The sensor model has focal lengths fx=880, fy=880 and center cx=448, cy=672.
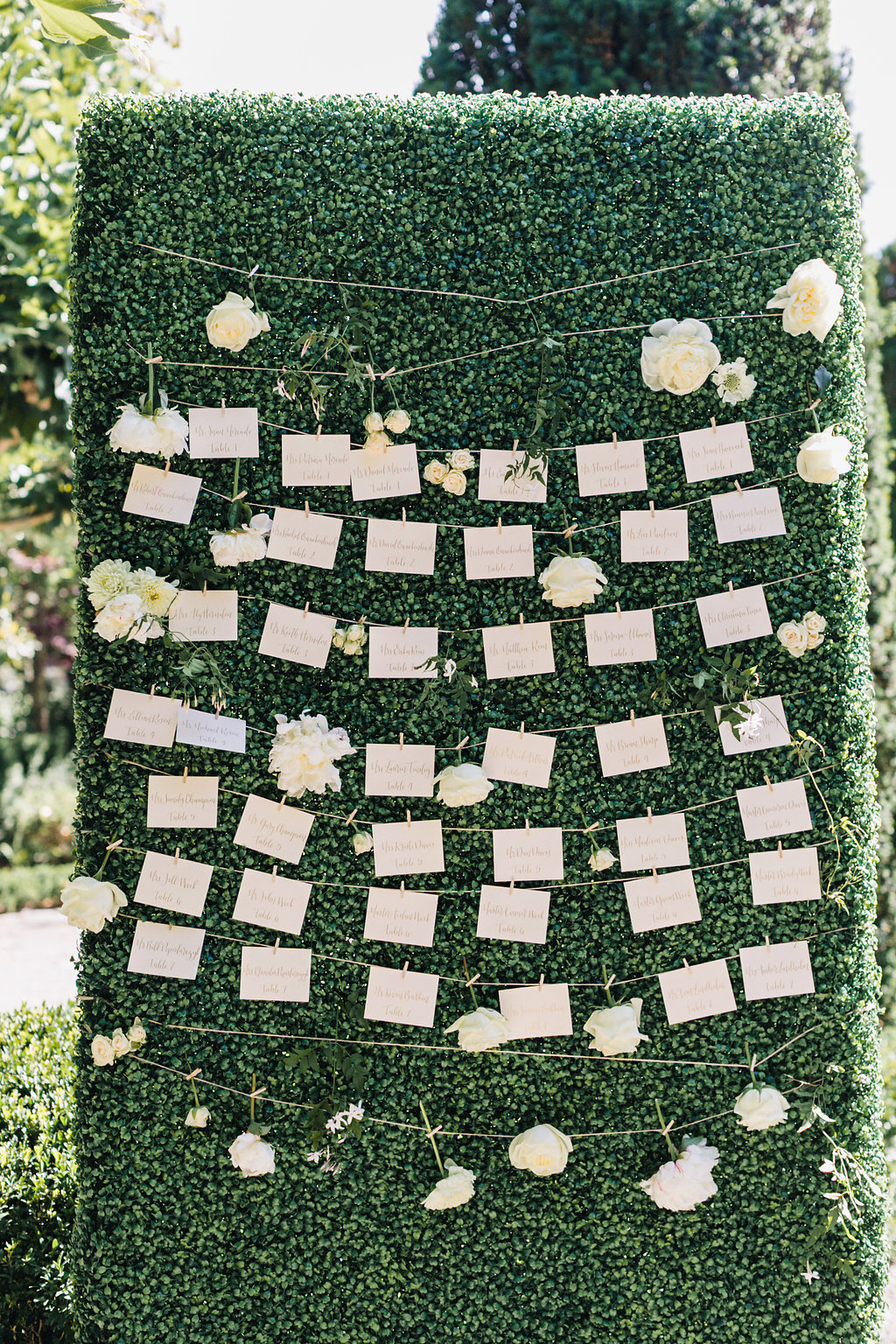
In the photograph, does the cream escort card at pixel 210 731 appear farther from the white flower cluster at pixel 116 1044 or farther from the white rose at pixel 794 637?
the white rose at pixel 794 637

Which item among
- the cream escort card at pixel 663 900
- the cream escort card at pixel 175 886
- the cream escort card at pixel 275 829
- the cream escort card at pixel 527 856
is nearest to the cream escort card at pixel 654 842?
the cream escort card at pixel 663 900

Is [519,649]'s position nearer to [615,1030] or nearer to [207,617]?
[207,617]

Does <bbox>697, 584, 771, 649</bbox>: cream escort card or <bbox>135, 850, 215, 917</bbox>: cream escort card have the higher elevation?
<bbox>697, 584, 771, 649</bbox>: cream escort card

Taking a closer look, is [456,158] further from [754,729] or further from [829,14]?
[829,14]

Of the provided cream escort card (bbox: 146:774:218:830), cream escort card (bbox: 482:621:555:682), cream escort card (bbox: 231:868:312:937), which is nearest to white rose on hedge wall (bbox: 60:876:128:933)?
cream escort card (bbox: 146:774:218:830)

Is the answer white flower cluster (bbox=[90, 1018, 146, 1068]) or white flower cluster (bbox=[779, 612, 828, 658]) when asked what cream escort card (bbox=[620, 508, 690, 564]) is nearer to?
white flower cluster (bbox=[779, 612, 828, 658])

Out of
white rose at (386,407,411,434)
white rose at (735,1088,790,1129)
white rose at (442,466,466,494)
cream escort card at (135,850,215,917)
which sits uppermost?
white rose at (386,407,411,434)
